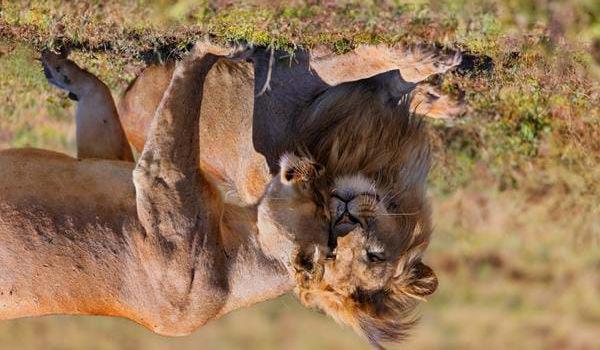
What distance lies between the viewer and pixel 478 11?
3365 mm

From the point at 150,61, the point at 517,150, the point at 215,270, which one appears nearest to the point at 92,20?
the point at 150,61

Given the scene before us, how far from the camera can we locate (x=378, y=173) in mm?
3812

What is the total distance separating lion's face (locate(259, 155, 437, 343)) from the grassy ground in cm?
63

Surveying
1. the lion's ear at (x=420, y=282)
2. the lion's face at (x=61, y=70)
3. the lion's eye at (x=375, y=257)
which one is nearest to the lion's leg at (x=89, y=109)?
the lion's face at (x=61, y=70)

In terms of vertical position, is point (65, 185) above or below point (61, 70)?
below

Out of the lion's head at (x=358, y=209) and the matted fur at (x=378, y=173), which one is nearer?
the lion's head at (x=358, y=209)

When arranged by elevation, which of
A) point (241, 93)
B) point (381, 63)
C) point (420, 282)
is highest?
point (381, 63)

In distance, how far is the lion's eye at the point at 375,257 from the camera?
3578mm

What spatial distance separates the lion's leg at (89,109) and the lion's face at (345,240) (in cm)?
96

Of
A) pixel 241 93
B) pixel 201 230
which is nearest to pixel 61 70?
pixel 241 93

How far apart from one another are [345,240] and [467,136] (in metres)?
1.97

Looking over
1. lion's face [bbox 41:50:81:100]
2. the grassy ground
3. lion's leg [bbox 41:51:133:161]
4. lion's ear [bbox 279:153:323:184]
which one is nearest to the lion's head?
lion's ear [bbox 279:153:323:184]

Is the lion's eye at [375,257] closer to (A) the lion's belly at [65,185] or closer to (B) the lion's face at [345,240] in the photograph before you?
(B) the lion's face at [345,240]

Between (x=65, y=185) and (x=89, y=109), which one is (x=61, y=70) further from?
(x=65, y=185)
